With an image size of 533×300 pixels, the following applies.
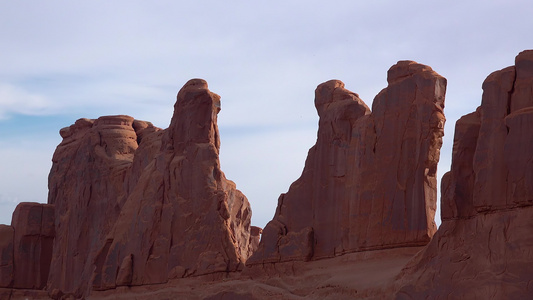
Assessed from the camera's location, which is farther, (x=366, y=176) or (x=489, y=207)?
(x=366, y=176)

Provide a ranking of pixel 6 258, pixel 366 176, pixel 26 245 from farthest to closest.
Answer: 1. pixel 26 245
2. pixel 6 258
3. pixel 366 176

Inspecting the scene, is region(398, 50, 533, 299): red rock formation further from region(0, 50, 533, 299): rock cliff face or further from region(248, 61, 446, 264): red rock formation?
region(248, 61, 446, 264): red rock formation

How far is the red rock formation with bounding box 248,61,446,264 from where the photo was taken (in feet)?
102

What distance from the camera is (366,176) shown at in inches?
1278

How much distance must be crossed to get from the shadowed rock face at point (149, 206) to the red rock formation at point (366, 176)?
348 centimetres

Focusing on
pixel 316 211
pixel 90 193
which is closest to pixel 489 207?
pixel 316 211

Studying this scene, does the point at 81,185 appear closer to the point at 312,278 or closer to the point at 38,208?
the point at 38,208

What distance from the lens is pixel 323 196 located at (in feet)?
113

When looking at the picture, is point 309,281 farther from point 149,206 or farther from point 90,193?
point 90,193

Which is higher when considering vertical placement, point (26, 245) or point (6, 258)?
point (26, 245)

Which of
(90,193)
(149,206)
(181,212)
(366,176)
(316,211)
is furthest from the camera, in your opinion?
(90,193)

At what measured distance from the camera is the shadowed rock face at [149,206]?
38.8m

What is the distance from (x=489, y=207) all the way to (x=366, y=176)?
6.49 m

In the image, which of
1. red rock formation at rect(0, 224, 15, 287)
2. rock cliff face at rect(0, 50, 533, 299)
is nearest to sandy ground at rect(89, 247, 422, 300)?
rock cliff face at rect(0, 50, 533, 299)
